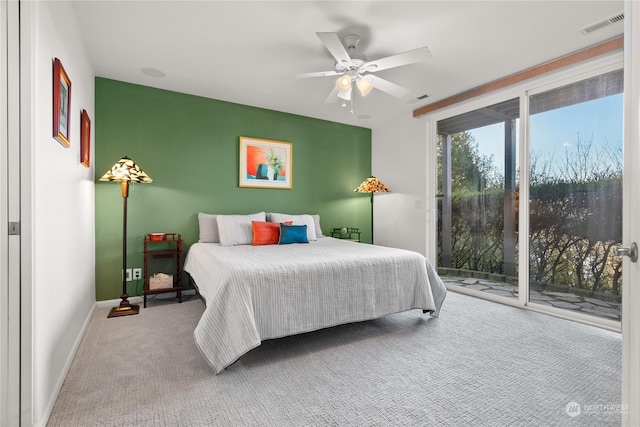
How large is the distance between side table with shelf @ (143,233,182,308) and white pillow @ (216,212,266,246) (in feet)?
1.66

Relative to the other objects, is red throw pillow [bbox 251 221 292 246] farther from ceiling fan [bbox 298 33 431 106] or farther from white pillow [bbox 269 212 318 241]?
ceiling fan [bbox 298 33 431 106]

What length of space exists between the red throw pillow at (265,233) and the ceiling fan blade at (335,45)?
80.3 inches

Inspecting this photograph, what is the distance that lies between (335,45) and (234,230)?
7.66ft

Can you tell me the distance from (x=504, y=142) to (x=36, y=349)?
4415mm

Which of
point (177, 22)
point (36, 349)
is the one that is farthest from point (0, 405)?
point (177, 22)

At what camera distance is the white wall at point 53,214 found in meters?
1.45

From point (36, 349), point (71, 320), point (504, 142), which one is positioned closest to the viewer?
point (36, 349)

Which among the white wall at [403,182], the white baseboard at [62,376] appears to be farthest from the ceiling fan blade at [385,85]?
the white baseboard at [62,376]

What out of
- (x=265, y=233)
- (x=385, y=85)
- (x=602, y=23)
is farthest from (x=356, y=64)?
(x=265, y=233)

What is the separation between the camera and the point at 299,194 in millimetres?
4746

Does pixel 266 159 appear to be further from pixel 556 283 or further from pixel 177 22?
pixel 556 283

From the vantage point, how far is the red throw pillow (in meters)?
3.67

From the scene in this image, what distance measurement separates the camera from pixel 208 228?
3.81 meters

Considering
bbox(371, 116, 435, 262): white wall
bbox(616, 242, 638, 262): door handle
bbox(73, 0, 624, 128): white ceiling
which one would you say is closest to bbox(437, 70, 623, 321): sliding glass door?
bbox(371, 116, 435, 262): white wall
